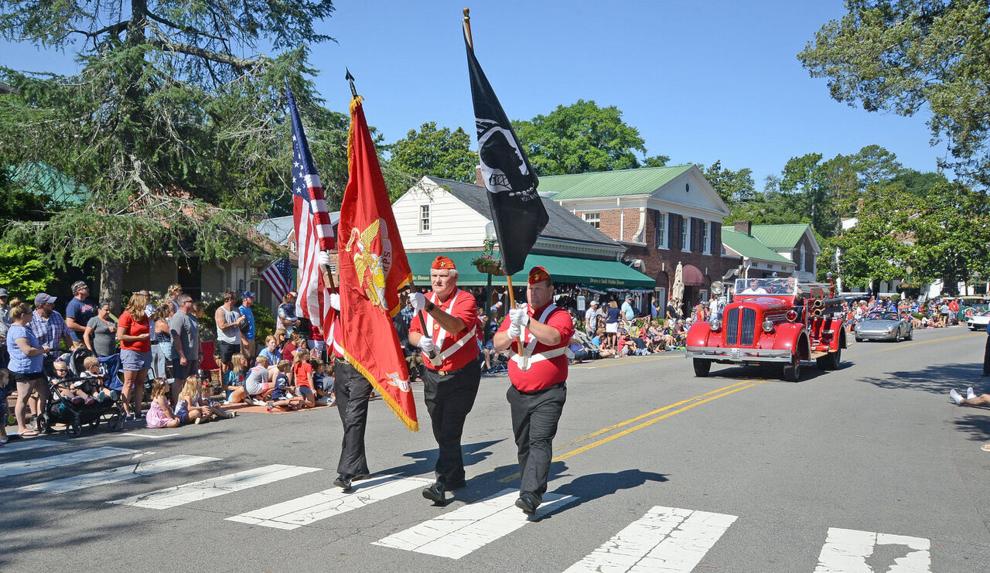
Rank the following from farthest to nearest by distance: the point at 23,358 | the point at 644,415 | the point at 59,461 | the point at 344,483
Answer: the point at 644,415 → the point at 23,358 → the point at 59,461 → the point at 344,483

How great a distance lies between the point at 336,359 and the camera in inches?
302

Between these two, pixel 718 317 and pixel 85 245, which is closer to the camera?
pixel 85 245

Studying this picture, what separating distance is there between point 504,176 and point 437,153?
171 ft

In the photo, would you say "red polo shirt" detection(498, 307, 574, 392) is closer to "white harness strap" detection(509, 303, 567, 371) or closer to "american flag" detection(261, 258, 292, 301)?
"white harness strap" detection(509, 303, 567, 371)

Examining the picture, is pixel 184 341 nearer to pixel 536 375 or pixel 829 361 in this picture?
pixel 536 375

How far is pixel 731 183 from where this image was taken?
95438mm

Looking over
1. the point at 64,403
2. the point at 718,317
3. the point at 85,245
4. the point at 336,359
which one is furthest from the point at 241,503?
the point at 718,317

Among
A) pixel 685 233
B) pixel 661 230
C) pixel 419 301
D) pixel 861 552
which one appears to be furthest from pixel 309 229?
pixel 685 233

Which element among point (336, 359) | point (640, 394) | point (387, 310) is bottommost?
point (640, 394)

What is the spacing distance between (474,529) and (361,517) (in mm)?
948

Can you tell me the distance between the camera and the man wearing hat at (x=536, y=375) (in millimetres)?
6379

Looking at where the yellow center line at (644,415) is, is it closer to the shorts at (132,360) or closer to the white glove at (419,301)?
the white glove at (419,301)

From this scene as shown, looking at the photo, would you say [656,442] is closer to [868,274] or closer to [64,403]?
[64,403]

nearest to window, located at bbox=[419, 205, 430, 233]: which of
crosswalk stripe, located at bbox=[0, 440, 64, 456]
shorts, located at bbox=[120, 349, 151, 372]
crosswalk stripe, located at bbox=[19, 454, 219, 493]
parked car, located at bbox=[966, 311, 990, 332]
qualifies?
shorts, located at bbox=[120, 349, 151, 372]
